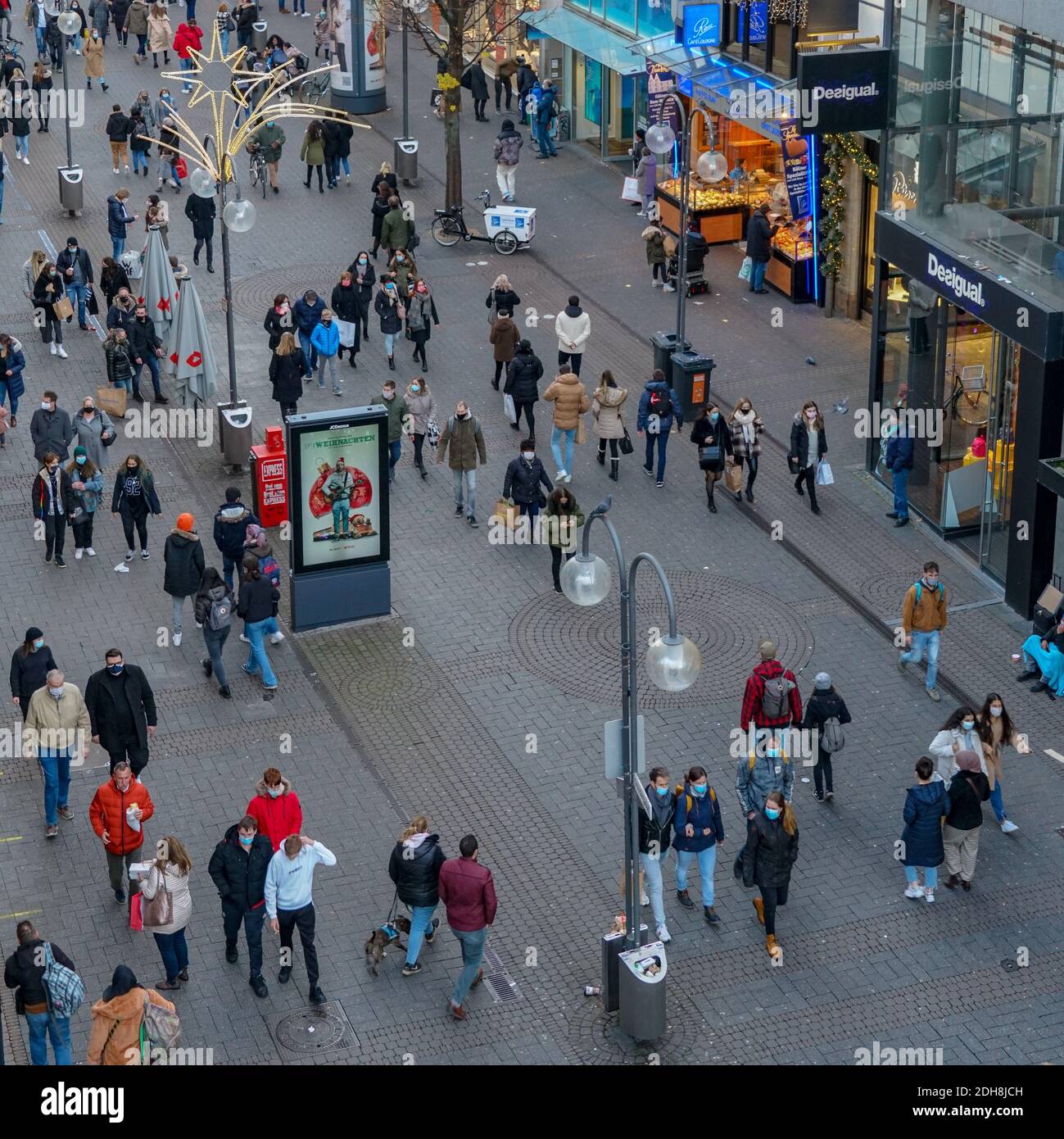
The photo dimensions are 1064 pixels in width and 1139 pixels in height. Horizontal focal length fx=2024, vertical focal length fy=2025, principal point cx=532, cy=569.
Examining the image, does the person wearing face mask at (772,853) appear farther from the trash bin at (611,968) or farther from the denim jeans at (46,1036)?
the denim jeans at (46,1036)

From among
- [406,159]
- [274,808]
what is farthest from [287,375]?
[406,159]

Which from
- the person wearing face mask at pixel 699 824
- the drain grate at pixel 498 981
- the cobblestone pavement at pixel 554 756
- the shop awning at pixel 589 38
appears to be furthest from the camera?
the shop awning at pixel 589 38

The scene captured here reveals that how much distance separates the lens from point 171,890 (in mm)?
16406

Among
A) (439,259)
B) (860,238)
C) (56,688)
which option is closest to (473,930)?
(56,688)

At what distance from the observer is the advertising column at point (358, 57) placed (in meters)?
44.0

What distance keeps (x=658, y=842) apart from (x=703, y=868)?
35.0 inches

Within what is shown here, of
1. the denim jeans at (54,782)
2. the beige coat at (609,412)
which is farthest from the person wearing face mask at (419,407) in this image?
the denim jeans at (54,782)

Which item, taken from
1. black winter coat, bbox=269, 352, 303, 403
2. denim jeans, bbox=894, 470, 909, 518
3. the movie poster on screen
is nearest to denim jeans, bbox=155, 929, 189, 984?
the movie poster on screen

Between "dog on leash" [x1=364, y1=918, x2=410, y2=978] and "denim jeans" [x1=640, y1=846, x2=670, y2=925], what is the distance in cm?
210

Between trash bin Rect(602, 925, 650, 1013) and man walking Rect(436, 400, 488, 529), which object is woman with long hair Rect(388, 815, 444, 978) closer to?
trash bin Rect(602, 925, 650, 1013)

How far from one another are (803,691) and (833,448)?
7.13 meters

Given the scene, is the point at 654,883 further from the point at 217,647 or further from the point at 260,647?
the point at 217,647

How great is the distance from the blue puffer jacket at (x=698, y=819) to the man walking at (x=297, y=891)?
10.2 ft

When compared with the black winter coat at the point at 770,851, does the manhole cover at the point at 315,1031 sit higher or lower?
lower
